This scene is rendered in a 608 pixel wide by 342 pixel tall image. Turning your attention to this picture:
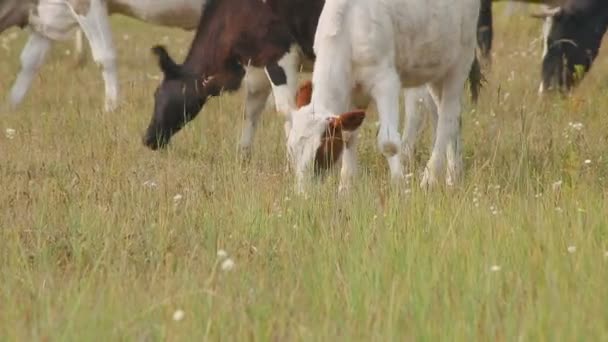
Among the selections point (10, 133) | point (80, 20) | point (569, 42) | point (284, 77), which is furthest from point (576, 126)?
point (80, 20)

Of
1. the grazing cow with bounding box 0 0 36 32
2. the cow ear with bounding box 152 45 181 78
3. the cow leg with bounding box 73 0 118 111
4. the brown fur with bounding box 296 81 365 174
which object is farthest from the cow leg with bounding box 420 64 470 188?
the grazing cow with bounding box 0 0 36 32

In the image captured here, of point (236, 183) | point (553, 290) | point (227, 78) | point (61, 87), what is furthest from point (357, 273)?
point (61, 87)

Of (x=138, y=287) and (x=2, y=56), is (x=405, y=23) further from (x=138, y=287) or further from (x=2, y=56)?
(x=2, y=56)

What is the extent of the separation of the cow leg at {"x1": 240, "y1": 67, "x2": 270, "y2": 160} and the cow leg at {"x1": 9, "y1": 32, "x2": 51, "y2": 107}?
2808mm

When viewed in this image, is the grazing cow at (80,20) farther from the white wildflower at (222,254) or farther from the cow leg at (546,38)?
the white wildflower at (222,254)

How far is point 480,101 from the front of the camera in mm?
13156

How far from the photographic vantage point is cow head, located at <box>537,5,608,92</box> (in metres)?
13.2

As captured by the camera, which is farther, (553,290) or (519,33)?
(519,33)

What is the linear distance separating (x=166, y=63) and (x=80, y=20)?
2.38m

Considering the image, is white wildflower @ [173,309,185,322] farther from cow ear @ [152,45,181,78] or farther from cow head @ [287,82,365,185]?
cow ear @ [152,45,181,78]

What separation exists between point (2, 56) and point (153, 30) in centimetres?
482

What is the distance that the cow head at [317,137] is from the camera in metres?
8.22

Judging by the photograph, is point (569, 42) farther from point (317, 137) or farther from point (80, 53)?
point (80, 53)

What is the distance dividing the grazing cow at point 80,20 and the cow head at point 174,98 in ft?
6.10
